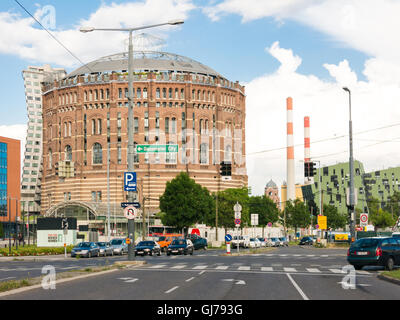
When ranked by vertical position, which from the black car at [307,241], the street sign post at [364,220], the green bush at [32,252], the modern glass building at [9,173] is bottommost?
the black car at [307,241]

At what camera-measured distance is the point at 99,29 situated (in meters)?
33.7

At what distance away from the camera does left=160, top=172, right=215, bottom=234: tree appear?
86875 millimetres

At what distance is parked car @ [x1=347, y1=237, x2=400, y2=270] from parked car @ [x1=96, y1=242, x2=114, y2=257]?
28910 mm

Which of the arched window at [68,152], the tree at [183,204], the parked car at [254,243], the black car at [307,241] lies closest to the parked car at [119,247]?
the parked car at [254,243]

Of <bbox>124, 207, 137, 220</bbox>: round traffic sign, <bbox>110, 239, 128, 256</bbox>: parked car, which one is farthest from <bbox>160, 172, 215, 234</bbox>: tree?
<bbox>124, 207, 137, 220</bbox>: round traffic sign

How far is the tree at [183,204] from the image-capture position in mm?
86875

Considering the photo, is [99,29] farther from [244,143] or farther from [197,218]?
[244,143]

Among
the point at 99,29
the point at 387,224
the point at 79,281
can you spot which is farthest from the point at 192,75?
the point at 79,281

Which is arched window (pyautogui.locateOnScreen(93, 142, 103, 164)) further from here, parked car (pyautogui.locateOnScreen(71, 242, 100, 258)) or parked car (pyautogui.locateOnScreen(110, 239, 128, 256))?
parked car (pyautogui.locateOnScreen(71, 242, 100, 258))

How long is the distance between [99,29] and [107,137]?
87140mm

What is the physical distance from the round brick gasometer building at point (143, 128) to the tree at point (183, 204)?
1064 inches

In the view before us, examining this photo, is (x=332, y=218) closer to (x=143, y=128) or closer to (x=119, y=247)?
(x=143, y=128)

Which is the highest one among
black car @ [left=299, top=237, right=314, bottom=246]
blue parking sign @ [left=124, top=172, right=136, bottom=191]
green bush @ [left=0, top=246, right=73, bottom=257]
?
blue parking sign @ [left=124, top=172, right=136, bottom=191]

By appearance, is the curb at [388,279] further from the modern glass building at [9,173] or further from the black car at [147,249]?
the modern glass building at [9,173]
